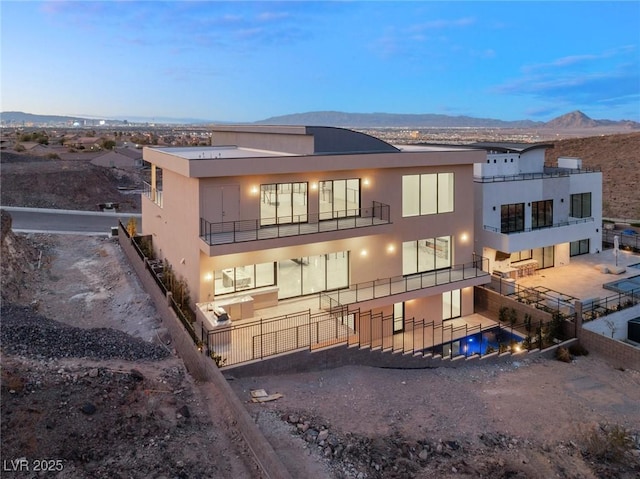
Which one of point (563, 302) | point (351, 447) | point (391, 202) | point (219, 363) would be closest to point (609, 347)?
point (563, 302)

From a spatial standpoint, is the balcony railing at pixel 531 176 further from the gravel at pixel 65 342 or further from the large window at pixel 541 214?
the gravel at pixel 65 342

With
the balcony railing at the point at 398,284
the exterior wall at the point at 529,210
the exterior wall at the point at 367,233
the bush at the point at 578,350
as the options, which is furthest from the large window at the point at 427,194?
the bush at the point at 578,350

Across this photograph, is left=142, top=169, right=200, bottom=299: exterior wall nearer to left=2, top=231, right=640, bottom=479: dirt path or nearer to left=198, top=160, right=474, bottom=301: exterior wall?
left=198, top=160, right=474, bottom=301: exterior wall

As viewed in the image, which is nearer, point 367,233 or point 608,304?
point 367,233

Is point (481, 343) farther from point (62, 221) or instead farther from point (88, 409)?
point (62, 221)

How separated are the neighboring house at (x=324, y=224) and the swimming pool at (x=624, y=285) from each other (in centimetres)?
634

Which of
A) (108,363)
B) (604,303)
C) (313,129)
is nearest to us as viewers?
(108,363)

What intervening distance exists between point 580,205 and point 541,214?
406 cm

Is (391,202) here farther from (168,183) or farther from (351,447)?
(351,447)

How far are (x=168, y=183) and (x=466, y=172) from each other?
1295cm

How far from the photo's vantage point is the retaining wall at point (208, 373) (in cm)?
1002

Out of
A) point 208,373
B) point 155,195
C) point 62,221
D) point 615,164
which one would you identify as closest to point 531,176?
point 155,195

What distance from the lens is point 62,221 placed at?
39406 mm

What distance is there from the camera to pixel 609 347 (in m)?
19.8
